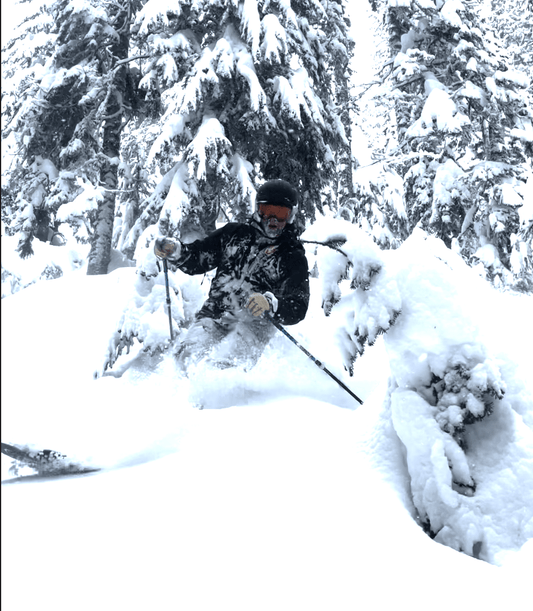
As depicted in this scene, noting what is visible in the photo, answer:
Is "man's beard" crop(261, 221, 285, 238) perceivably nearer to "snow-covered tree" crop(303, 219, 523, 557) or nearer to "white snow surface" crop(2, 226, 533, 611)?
"white snow surface" crop(2, 226, 533, 611)

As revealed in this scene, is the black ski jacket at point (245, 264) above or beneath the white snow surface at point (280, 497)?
beneath

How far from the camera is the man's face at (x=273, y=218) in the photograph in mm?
5090

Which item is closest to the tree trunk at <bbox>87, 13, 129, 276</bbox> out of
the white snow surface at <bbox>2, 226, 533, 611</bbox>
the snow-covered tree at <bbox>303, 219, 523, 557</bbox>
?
the white snow surface at <bbox>2, 226, 533, 611</bbox>

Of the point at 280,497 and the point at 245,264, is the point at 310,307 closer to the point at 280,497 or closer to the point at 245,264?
the point at 245,264

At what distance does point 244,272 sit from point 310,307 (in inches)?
130

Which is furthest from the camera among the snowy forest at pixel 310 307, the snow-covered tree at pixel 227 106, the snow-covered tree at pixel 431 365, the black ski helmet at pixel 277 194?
the snow-covered tree at pixel 227 106

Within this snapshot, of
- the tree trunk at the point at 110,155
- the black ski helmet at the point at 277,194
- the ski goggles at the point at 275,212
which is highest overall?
the black ski helmet at the point at 277,194

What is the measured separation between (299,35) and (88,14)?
5.71m

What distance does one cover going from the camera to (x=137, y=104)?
13094 millimetres

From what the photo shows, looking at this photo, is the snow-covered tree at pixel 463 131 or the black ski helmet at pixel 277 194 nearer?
the black ski helmet at pixel 277 194

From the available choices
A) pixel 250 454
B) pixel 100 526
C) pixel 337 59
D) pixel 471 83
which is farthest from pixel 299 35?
pixel 100 526

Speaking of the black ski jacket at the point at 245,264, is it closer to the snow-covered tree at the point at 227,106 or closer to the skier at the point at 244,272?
the skier at the point at 244,272

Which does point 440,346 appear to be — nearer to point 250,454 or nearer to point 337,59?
point 250,454

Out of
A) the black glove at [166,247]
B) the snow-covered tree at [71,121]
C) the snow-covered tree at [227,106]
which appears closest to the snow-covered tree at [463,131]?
the snow-covered tree at [227,106]
